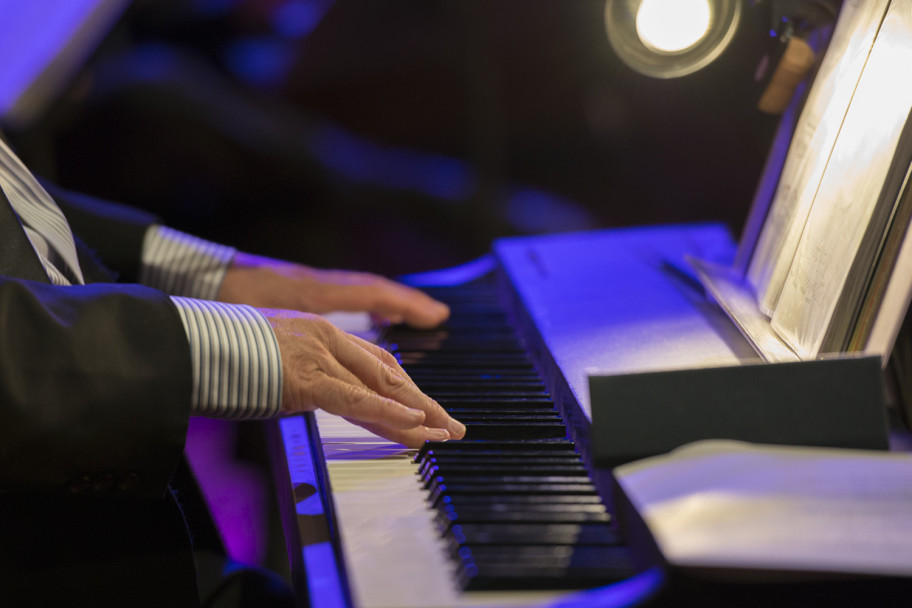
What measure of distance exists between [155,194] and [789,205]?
2036 millimetres

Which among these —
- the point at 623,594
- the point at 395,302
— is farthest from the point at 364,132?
the point at 623,594

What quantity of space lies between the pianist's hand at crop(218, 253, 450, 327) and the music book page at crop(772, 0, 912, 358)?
0.53 m

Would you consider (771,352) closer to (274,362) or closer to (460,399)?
(460,399)

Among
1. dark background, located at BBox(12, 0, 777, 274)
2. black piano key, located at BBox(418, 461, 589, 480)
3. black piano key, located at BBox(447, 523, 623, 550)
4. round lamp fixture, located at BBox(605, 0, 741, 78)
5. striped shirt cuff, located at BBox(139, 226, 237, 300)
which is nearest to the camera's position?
black piano key, located at BBox(447, 523, 623, 550)

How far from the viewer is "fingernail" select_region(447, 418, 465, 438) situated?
897mm

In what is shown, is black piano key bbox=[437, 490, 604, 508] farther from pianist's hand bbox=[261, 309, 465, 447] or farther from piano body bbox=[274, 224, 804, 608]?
pianist's hand bbox=[261, 309, 465, 447]

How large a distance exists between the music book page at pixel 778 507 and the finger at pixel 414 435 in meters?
0.23

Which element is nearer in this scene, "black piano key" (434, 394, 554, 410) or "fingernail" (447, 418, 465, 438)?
"fingernail" (447, 418, 465, 438)

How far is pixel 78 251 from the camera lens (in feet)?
4.24

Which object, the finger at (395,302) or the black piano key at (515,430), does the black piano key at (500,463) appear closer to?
the black piano key at (515,430)

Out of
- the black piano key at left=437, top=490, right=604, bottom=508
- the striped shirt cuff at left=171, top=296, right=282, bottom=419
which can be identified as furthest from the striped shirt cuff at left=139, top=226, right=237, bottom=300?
the black piano key at left=437, top=490, right=604, bottom=508

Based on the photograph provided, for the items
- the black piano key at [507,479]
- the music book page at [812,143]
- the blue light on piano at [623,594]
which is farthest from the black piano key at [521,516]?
the music book page at [812,143]

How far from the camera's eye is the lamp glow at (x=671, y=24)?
4.12 ft

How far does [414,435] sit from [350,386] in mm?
80
